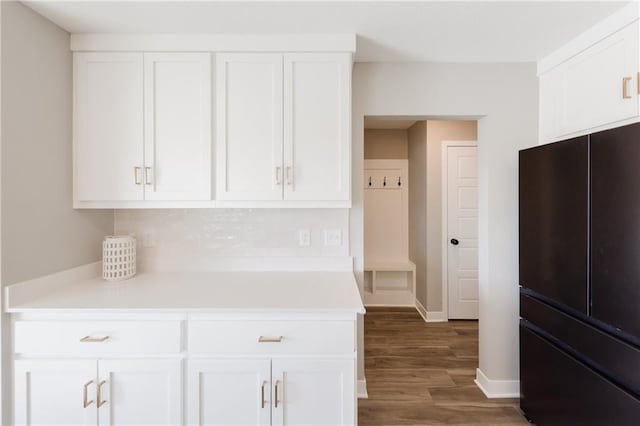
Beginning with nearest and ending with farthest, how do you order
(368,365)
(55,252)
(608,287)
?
1. (608,287)
2. (55,252)
3. (368,365)

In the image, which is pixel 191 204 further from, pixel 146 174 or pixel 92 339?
pixel 92 339

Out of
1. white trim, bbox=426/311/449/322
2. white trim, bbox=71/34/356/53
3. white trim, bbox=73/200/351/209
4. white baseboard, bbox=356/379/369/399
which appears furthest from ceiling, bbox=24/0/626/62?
white trim, bbox=426/311/449/322

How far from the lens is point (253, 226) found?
7.52ft

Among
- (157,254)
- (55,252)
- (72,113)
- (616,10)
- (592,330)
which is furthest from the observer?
(157,254)

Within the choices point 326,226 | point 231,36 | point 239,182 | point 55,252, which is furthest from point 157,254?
point 231,36

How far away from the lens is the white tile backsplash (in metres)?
2.28

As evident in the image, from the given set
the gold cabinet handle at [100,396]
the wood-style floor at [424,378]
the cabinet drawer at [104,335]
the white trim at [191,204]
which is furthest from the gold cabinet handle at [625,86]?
the gold cabinet handle at [100,396]

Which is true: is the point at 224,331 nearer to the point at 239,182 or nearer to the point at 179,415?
the point at 179,415

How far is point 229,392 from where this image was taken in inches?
62.3

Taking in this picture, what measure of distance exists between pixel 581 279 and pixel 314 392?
1369 millimetres

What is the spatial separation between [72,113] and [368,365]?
2766 mm

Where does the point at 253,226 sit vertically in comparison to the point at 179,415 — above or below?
above

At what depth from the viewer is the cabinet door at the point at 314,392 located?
62.1 inches

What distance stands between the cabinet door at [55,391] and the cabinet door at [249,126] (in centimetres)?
109
